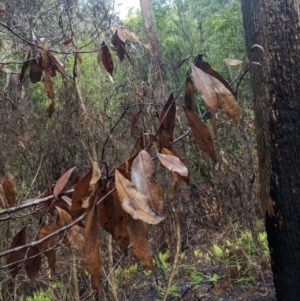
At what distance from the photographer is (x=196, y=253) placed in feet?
18.6

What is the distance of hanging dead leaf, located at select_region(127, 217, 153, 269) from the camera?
604 mm

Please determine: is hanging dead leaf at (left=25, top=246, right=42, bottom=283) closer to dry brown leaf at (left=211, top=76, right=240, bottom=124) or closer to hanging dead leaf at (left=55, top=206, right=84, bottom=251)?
hanging dead leaf at (left=55, top=206, right=84, bottom=251)

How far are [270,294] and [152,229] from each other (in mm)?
1323

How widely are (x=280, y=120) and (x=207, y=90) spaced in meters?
2.11

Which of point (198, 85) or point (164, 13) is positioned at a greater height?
point (164, 13)

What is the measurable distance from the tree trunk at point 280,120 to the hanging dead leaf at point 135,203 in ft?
7.19

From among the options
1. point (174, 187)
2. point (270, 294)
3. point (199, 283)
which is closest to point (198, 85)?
point (174, 187)

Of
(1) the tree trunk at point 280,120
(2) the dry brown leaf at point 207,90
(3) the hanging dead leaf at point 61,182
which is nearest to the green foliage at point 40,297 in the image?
(1) the tree trunk at point 280,120

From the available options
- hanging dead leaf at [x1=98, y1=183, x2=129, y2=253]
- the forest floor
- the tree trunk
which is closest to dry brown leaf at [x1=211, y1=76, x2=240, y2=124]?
hanging dead leaf at [x1=98, y1=183, x2=129, y2=253]

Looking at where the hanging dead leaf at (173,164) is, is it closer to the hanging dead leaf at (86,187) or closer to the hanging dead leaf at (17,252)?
the hanging dead leaf at (86,187)

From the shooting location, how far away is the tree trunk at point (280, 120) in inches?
104

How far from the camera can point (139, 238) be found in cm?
61

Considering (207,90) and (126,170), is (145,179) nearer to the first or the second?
(126,170)

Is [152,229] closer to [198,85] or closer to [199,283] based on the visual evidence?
[199,283]
